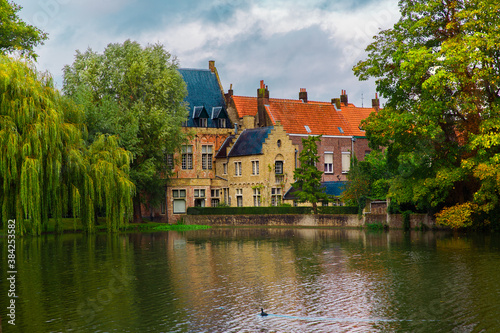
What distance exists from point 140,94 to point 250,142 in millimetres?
11934

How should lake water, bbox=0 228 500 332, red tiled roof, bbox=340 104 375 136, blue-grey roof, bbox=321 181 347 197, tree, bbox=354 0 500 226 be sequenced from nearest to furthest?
1. lake water, bbox=0 228 500 332
2. tree, bbox=354 0 500 226
3. blue-grey roof, bbox=321 181 347 197
4. red tiled roof, bbox=340 104 375 136

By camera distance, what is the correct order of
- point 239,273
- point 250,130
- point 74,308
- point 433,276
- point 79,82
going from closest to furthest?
point 74,308
point 433,276
point 239,273
point 79,82
point 250,130

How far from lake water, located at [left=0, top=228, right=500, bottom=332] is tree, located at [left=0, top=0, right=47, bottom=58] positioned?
1671 cm

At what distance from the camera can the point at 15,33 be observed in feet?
131

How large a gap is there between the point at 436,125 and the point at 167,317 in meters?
24.9

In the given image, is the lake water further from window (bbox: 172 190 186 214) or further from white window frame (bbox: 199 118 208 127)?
white window frame (bbox: 199 118 208 127)

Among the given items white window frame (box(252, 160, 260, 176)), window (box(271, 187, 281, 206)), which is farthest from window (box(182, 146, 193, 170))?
→ window (box(271, 187, 281, 206))

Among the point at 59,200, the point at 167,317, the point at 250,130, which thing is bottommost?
the point at 167,317

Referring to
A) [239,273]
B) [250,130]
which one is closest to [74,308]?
[239,273]

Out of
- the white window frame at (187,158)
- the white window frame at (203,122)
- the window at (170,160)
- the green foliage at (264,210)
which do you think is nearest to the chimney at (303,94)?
the white window frame at (203,122)

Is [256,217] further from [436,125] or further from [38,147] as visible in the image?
[38,147]

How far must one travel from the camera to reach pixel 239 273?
19719 millimetres

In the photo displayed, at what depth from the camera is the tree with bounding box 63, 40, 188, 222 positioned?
49562 millimetres

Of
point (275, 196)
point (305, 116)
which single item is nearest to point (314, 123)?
point (305, 116)
